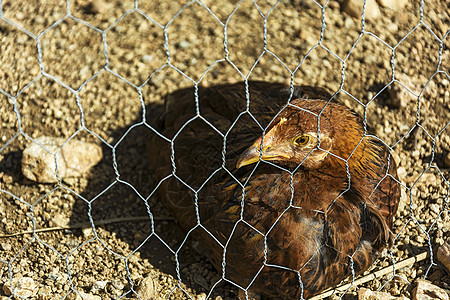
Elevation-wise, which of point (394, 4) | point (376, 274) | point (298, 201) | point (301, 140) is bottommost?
point (376, 274)

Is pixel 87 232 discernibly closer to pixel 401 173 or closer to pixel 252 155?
pixel 252 155

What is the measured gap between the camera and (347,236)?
8.14 feet

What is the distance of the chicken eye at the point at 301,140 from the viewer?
7.68 feet

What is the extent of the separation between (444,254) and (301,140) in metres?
1.19

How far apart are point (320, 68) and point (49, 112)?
2.01 meters

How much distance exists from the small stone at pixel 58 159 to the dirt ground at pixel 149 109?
0.07m

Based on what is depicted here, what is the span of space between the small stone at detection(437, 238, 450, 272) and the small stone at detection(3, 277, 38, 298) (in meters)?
2.22

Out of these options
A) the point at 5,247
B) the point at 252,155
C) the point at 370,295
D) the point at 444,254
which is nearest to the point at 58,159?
the point at 5,247

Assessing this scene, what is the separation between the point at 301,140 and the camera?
2357 mm

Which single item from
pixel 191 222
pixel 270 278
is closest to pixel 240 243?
pixel 270 278

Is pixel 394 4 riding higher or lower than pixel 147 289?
higher

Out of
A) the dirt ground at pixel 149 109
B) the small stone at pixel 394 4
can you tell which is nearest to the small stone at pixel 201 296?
the dirt ground at pixel 149 109

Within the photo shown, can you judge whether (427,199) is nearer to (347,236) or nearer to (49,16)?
(347,236)

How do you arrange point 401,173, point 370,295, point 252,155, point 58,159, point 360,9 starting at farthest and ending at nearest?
1. point 360,9
2. point 401,173
3. point 58,159
4. point 370,295
5. point 252,155
